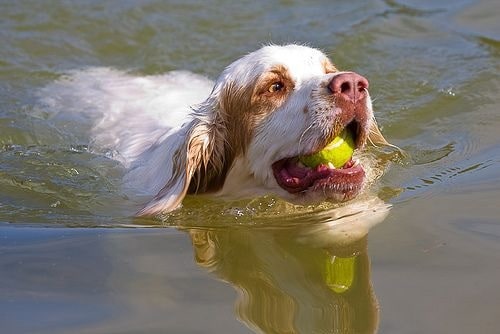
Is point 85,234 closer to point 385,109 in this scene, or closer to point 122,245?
point 122,245

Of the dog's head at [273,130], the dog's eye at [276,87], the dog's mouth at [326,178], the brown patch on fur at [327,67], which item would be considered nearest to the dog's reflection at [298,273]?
the dog's mouth at [326,178]

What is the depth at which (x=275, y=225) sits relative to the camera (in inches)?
166

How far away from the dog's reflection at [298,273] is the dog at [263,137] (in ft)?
1.07

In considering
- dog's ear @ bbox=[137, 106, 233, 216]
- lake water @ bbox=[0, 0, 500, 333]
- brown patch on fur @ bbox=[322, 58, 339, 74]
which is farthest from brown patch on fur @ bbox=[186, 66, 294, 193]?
brown patch on fur @ bbox=[322, 58, 339, 74]

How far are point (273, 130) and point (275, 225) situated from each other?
0.48 metres

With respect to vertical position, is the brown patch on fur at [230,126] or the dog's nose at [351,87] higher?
the dog's nose at [351,87]

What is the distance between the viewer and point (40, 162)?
18.2 ft

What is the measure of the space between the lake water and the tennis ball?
24 centimetres

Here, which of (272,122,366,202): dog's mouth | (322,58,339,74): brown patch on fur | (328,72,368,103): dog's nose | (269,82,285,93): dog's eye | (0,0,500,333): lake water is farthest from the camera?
(322,58,339,74): brown patch on fur

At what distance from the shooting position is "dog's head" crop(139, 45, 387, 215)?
13.6ft

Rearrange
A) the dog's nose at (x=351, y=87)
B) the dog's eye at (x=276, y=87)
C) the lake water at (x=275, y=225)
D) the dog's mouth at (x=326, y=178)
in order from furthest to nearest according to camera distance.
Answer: the dog's eye at (x=276, y=87) → the dog's mouth at (x=326, y=178) → the dog's nose at (x=351, y=87) → the lake water at (x=275, y=225)

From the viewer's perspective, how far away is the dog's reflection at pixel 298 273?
121 inches

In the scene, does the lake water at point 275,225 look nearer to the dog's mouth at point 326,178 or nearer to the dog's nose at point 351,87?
the dog's mouth at point 326,178

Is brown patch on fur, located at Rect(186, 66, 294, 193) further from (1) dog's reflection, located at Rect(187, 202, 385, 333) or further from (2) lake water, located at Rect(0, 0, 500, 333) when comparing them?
(1) dog's reflection, located at Rect(187, 202, 385, 333)
